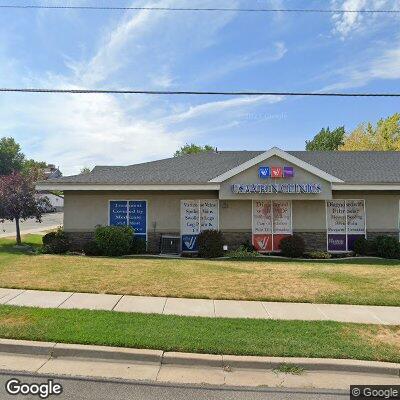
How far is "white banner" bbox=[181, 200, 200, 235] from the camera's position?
54.7 feet

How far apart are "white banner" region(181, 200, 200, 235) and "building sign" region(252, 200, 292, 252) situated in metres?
2.57

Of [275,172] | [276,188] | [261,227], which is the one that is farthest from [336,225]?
[275,172]

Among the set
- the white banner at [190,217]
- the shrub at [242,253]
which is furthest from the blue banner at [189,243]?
the shrub at [242,253]

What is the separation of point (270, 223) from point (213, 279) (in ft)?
23.4

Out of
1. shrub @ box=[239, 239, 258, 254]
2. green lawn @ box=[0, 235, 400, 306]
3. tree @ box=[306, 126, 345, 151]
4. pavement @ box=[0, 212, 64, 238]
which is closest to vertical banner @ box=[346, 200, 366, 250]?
green lawn @ box=[0, 235, 400, 306]

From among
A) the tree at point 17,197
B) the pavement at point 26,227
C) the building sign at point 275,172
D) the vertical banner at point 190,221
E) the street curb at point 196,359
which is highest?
the building sign at point 275,172

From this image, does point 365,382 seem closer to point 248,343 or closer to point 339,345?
point 339,345

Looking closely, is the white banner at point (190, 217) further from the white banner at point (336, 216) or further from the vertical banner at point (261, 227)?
the white banner at point (336, 216)

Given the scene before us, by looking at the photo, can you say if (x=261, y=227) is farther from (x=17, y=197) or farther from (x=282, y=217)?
(x=17, y=197)

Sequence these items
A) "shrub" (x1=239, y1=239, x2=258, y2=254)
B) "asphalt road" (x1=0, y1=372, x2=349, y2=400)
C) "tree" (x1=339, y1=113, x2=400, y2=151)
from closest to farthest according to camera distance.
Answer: "asphalt road" (x1=0, y1=372, x2=349, y2=400), "shrub" (x1=239, y1=239, x2=258, y2=254), "tree" (x1=339, y1=113, x2=400, y2=151)

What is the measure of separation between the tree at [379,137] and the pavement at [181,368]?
42.7 metres

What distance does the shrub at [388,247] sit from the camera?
15.3m

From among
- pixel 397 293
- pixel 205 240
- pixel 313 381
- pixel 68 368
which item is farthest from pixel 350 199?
pixel 68 368

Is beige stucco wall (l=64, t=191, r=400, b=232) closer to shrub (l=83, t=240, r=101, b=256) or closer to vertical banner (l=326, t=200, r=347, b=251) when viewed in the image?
vertical banner (l=326, t=200, r=347, b=251)
